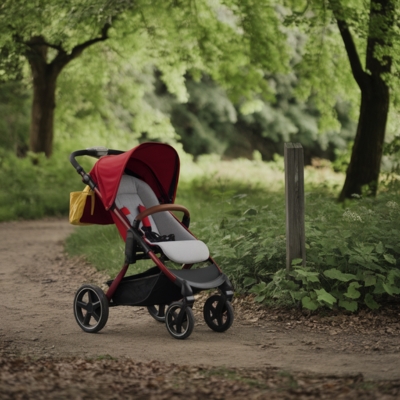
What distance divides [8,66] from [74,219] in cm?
A: 1019

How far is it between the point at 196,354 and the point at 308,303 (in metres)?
1.65

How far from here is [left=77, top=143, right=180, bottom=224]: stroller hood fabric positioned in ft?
22.5

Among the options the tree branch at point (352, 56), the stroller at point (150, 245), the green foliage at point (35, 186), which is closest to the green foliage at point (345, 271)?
the stroller at point (150, 245)

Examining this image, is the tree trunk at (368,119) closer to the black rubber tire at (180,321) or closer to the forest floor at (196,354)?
the forest floor at (196,354)

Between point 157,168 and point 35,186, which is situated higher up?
point 157,168

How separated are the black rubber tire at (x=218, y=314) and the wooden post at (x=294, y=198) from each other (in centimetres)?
99

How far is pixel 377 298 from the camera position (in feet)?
24.6

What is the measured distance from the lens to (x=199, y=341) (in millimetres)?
6422

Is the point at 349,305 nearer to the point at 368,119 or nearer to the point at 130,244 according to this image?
the point at 130,244

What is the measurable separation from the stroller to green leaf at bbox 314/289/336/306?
0.91 metres

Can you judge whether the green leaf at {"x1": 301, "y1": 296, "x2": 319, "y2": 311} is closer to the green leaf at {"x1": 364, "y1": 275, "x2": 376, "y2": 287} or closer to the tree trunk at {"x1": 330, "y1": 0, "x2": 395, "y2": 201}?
the green leaf at {"x1": 364, "y1": 275, "x2": 376, "y2": 287}

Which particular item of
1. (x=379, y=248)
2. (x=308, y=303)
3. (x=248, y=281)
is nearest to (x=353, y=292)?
(x=308, y=303)

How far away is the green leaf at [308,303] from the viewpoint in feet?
23.3

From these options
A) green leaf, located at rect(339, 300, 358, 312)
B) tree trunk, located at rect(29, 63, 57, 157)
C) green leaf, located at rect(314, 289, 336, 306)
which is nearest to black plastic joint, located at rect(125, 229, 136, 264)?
green leaf, located at rect(314, 289, 336, 306)
